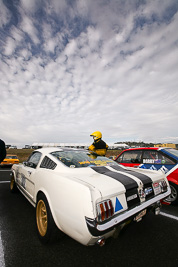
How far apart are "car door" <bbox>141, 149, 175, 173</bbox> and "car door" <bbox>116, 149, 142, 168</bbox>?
0.61ft

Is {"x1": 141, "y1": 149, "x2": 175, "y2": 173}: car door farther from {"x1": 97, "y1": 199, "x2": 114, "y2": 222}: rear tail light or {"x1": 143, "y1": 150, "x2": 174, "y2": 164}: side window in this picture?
{"x1": 97, "y1": 199, "x2": 114, "y2": 222}: rear tail light

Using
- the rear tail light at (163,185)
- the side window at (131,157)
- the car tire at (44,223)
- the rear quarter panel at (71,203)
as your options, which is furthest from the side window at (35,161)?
the side window at (131,157)

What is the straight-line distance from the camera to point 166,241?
1.96 metres

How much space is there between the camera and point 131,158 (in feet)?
14.4

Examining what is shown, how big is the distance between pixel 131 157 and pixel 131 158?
0.43ft

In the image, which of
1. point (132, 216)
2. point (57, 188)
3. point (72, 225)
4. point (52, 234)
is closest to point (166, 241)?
point (132, 216)

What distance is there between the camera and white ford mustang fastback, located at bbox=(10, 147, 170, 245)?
4.42 ft

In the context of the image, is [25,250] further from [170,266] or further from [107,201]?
[170,266]

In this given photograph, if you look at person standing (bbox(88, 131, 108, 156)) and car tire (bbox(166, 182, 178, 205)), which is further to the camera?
person standing (bbox(88, 131, 108, 156))

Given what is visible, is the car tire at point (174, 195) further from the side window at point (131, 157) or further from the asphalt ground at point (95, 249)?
the side window at point (131, 157)

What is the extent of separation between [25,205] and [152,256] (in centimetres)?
290

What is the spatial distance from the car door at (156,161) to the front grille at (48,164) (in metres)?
2.87

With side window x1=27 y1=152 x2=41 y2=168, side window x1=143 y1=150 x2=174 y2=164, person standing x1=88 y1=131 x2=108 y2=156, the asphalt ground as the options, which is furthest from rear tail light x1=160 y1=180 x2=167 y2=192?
side window x1=27 y1=152 x2=41 y2=168

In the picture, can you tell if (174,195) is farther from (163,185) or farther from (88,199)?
(88,199)
